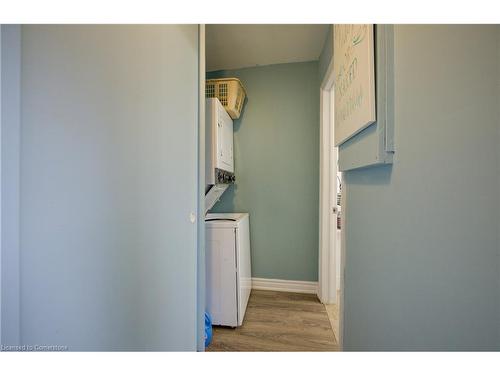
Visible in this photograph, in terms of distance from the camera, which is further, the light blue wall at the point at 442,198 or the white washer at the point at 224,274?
the white washer at the point at 224,274

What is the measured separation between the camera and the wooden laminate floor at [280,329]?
145cm

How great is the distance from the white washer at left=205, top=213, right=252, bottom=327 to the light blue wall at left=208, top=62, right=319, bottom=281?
63cm

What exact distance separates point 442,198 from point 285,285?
2051mm

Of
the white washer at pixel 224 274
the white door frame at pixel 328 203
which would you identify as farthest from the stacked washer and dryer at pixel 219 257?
the white door frame at pixel 328 203

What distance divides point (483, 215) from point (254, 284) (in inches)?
86.5

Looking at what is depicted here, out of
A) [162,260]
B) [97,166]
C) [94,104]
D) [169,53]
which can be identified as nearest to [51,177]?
[97,166]

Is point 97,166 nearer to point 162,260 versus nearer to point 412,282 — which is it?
point 162,260

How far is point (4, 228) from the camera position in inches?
15.2

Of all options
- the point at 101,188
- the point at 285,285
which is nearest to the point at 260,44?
the point at 101,188

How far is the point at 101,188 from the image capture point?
57 centimetres

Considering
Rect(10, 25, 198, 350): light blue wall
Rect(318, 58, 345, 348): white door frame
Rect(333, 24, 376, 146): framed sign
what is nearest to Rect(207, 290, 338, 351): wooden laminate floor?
Rect(318, 58, 345, 348): white door frame

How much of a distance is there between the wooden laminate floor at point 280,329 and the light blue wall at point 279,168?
330 mm

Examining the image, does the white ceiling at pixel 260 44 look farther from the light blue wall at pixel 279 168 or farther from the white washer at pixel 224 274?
the white washer at pixel 224 274

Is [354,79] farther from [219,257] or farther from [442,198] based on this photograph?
[219,257]
